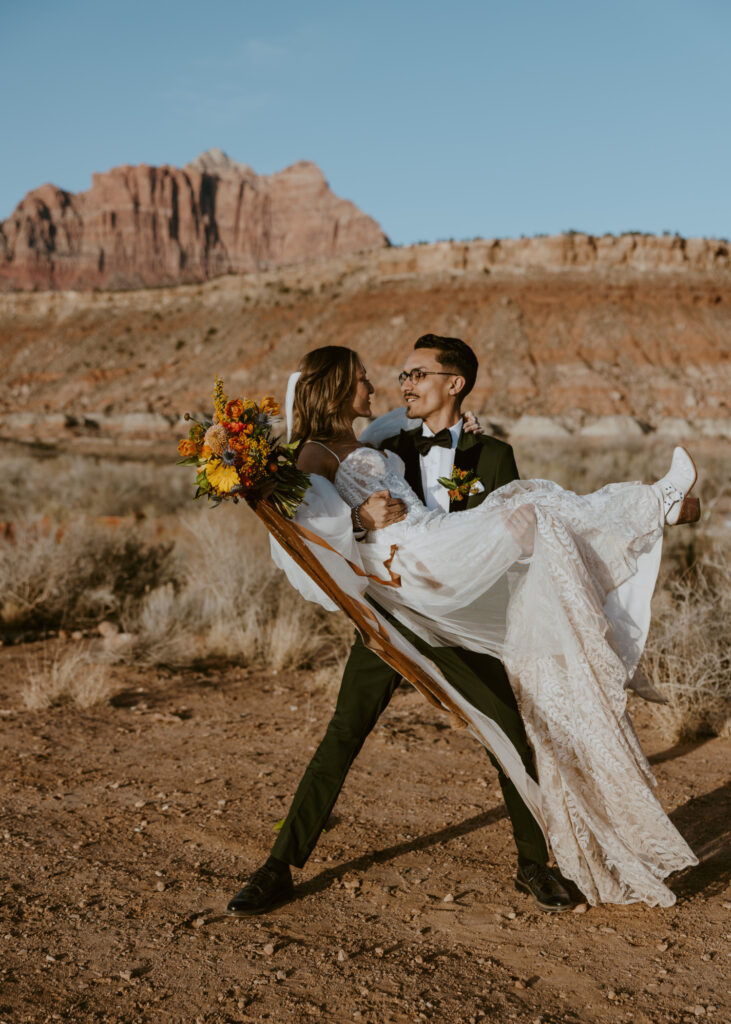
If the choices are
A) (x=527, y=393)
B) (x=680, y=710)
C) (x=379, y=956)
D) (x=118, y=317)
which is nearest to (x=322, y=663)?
(x=680, y=710)

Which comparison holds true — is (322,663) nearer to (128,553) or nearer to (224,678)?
(224,678)

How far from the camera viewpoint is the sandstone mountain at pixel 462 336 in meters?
40.0

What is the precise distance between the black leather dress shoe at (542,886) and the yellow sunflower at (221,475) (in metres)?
1.96

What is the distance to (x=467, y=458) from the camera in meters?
3.84

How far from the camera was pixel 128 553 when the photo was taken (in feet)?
32.2

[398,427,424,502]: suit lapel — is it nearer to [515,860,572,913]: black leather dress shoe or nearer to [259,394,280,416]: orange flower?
[259,394,280,416]: orange flower

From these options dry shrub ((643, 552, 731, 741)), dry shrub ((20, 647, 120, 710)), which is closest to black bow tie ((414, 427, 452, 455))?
dry shrub ((643, 552, 731, 741))

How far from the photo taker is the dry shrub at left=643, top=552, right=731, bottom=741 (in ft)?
19.1

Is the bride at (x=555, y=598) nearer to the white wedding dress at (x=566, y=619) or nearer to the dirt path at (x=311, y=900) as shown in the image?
the white wedding dress at (x=566, y=619)

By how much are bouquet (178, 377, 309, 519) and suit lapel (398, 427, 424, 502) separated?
0.77m

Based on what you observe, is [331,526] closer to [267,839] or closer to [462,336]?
[267,839]

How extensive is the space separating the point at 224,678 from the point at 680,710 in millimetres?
3537

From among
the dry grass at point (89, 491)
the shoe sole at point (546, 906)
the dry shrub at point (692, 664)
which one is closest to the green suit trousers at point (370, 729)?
the shoe sole at point (546, 906)

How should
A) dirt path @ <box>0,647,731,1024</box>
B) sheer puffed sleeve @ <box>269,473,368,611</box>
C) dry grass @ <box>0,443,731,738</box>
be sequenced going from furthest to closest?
dry grass @ <box>0,443,731,738</box>
sheer puffed sleeve @ <box>269,473,368,611</box>
dirt path @ <box>0,647,731,1024</box>
